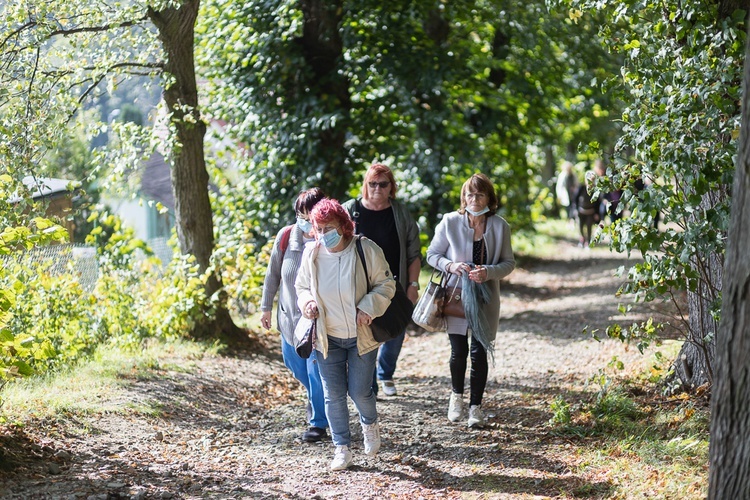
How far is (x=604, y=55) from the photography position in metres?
15.8

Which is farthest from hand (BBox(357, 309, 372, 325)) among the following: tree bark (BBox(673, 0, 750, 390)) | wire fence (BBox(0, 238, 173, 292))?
wire fence (BBox(0, 238, 173, 292))

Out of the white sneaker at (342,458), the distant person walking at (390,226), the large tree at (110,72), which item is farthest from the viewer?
the large tree at (110,72)

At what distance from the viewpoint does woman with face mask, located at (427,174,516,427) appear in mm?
7121

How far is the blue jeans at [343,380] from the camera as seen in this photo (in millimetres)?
6133

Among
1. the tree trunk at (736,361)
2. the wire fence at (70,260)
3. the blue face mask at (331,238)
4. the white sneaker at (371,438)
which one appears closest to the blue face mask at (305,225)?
the blue face mask at (331,238)

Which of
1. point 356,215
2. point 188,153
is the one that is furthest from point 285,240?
point 188,153

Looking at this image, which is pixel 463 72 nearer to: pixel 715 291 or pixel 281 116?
pixel 281 116

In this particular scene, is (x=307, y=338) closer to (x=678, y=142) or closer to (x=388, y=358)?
(x=678, y=142)

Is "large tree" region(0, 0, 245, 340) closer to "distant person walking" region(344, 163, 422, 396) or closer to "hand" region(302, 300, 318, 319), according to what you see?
"distant person walking" region(344, 163, 422, 396)

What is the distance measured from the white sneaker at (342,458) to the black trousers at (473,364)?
131 centimetres

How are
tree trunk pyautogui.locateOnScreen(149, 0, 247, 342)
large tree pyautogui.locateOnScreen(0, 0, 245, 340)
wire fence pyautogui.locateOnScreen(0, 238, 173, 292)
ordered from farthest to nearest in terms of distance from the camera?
tree trunk pyautogui.locateOnScreen(149, 0, 247, 342) → wire fence pyautogui.locateOnScreen(0, 238, 173, 292) → large tree pyautogui.locateOnScreen(0, 0, 245, 340)

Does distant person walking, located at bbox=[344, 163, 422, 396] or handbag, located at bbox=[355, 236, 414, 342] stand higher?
distant person walking, located at bbox=[344, 163, 422, 396]

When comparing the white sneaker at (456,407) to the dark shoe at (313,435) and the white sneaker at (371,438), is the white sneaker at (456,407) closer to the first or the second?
the dark shoe at (313,435)

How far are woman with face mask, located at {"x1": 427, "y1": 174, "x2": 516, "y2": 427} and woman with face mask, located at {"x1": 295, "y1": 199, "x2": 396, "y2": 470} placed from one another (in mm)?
1201
